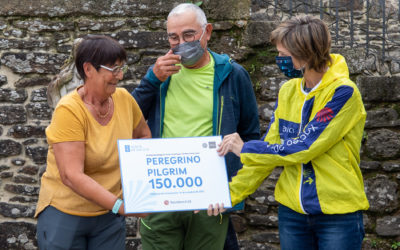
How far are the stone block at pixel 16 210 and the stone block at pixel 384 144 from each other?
296 cm

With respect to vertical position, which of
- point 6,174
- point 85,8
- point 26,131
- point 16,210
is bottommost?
point 16,210

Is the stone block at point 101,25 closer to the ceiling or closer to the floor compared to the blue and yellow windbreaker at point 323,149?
closer to the ceiling

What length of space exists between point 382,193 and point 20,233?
3.12m

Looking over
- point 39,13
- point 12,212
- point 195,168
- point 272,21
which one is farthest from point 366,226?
point 39,13

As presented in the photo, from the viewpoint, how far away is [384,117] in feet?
12.8

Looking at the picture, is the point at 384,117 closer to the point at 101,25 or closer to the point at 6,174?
the point at 101,25

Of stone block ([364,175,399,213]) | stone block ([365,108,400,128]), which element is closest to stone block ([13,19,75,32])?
stone block ([365,108,400,128])

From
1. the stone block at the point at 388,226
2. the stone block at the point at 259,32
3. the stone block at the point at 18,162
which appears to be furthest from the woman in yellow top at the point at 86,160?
the stone block at the point at 388,226

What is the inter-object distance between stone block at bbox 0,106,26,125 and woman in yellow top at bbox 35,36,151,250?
2034 millimetres

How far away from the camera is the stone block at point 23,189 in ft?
13.7

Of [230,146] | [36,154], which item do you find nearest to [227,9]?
[230,146]

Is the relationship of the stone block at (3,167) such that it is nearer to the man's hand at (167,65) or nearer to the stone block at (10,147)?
the stone block at (10,147)

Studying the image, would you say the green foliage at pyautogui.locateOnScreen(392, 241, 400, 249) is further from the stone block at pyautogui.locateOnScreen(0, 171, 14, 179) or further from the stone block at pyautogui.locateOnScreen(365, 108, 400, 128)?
the stone block at pyautogui.locateOnScreen(0, 171, 14, 179)

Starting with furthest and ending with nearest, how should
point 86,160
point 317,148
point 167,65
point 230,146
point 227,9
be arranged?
point 227,9, point 167,65, point 230,146, point 86,160, point 317,148
